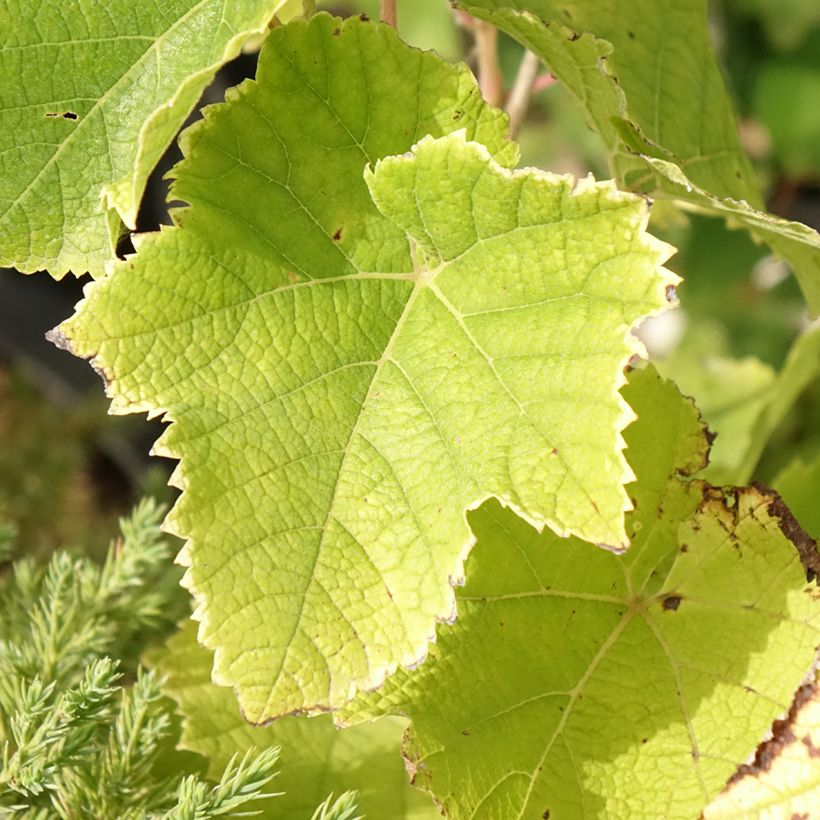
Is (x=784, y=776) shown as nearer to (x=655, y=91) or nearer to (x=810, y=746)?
(x=810, y=746)

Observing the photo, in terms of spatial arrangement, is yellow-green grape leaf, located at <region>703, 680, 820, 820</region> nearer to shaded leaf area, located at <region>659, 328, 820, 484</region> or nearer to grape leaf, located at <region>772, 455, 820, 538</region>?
grape leaf, located at <region>772, 455, 820, 538</region>

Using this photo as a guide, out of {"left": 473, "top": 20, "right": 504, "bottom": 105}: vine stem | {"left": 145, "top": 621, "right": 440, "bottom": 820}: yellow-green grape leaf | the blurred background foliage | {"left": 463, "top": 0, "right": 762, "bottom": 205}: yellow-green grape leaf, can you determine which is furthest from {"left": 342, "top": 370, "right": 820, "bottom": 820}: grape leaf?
the blurred background foliage

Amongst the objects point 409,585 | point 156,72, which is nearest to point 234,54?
point 156,72

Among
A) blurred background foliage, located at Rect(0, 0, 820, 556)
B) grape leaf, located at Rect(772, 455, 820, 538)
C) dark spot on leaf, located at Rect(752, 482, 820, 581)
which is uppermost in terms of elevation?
dark spot on leaf, located at Rect(752, 482, 820, 581)

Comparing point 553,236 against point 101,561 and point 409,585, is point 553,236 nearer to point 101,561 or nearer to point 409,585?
point 409,585

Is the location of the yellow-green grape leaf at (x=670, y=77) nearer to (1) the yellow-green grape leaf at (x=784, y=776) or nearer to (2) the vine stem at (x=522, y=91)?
(2) the vine stem at (x=522, y=91)

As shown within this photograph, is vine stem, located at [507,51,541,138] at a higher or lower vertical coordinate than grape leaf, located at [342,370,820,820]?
higher

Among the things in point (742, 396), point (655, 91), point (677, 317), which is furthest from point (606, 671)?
point (677, 317)
